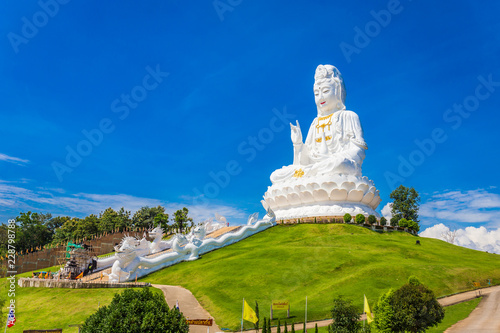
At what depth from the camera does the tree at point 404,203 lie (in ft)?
147

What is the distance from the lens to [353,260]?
19.7m

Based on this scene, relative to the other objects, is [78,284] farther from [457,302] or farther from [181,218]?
[181,218]

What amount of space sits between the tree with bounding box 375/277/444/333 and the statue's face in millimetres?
31096

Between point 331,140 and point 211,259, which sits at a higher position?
point 331,140

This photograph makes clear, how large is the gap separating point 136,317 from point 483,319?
38.3 feet

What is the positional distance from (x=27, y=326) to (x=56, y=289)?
14.8 ft

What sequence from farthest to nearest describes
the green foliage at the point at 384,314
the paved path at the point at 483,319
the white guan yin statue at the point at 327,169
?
1. the white guan yin statue at the point at 327,169
2. the paved path at the point at 483,319
3. the green foliage at the point at 384,314

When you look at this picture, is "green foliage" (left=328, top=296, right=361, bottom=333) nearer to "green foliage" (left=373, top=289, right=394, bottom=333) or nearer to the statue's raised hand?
"green foliage" (left=373, top=289, right=394, bottom=333)

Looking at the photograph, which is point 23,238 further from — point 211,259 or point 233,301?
point 233,301

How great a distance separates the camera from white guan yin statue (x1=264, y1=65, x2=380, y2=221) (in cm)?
→ 3491

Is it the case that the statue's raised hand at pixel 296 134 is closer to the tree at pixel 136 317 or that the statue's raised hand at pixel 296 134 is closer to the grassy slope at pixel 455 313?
the grassy slope at pixel 455 313

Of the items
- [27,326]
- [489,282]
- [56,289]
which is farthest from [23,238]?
→ [489,282]

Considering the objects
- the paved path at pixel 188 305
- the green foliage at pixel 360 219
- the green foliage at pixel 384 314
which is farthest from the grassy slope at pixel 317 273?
the green foliage at pixel 360 219

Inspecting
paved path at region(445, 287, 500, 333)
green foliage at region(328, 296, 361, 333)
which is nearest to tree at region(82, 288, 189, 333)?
green foliage at region(328, 296, 361, 333)
